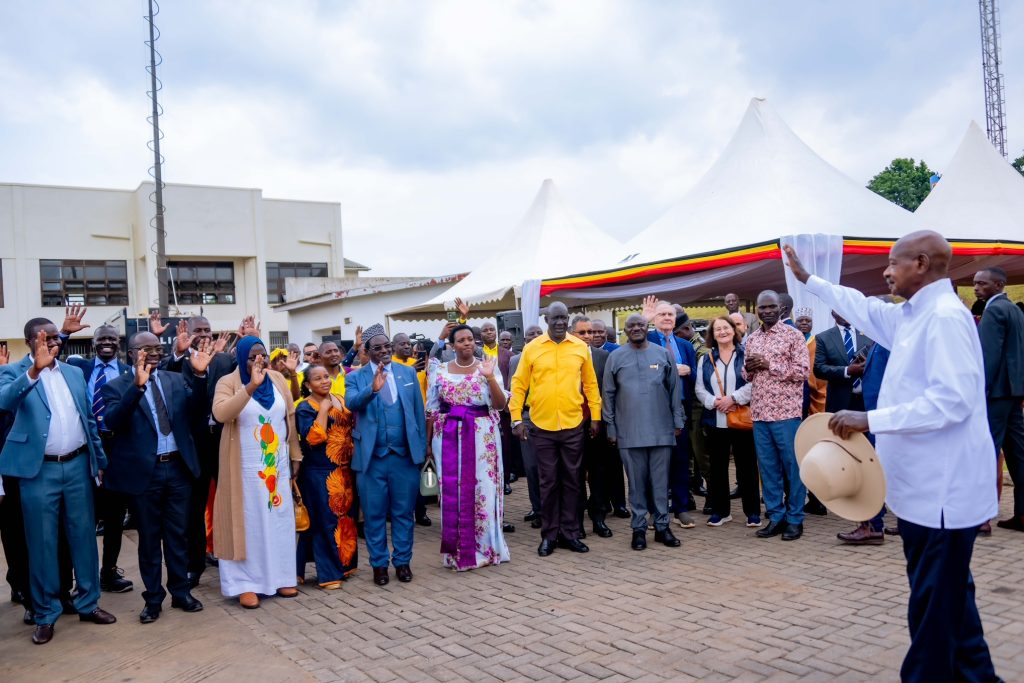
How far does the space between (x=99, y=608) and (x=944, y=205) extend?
12.6 metres

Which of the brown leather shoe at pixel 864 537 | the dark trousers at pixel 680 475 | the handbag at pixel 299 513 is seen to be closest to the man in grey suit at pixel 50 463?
the handbag at pixel 299 513

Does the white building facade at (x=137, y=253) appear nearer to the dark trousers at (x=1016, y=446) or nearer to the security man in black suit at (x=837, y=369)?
the security man in black suit at (x=837, y=369)

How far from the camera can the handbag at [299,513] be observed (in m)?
5.65

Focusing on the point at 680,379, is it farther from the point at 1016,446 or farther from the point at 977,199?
the point at 977,199

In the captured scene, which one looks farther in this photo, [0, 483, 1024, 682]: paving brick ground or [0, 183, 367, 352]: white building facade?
[0, 183, 367, 352]: white building facade

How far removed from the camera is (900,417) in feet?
9.57

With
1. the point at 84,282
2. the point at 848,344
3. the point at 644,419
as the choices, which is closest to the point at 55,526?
the point at 644,419

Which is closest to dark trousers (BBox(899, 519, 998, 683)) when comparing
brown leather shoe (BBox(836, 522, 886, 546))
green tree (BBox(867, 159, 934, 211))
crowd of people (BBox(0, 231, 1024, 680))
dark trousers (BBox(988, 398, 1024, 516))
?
crowd of people (BBox(0, 231, 1024, 680))

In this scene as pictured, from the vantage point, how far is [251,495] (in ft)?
17.6

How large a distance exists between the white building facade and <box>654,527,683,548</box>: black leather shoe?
2636cm

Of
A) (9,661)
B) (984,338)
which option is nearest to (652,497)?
(984,338)

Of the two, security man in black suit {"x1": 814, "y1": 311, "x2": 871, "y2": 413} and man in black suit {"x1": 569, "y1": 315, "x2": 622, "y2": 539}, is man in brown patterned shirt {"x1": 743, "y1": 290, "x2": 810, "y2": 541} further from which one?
man in black suit {"x1": 569, "y1": 315, "x2": 622, "y2": 539}

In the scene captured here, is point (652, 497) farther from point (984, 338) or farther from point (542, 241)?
point (542, 241)

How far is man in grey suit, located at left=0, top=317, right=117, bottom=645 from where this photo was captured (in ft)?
15.8
